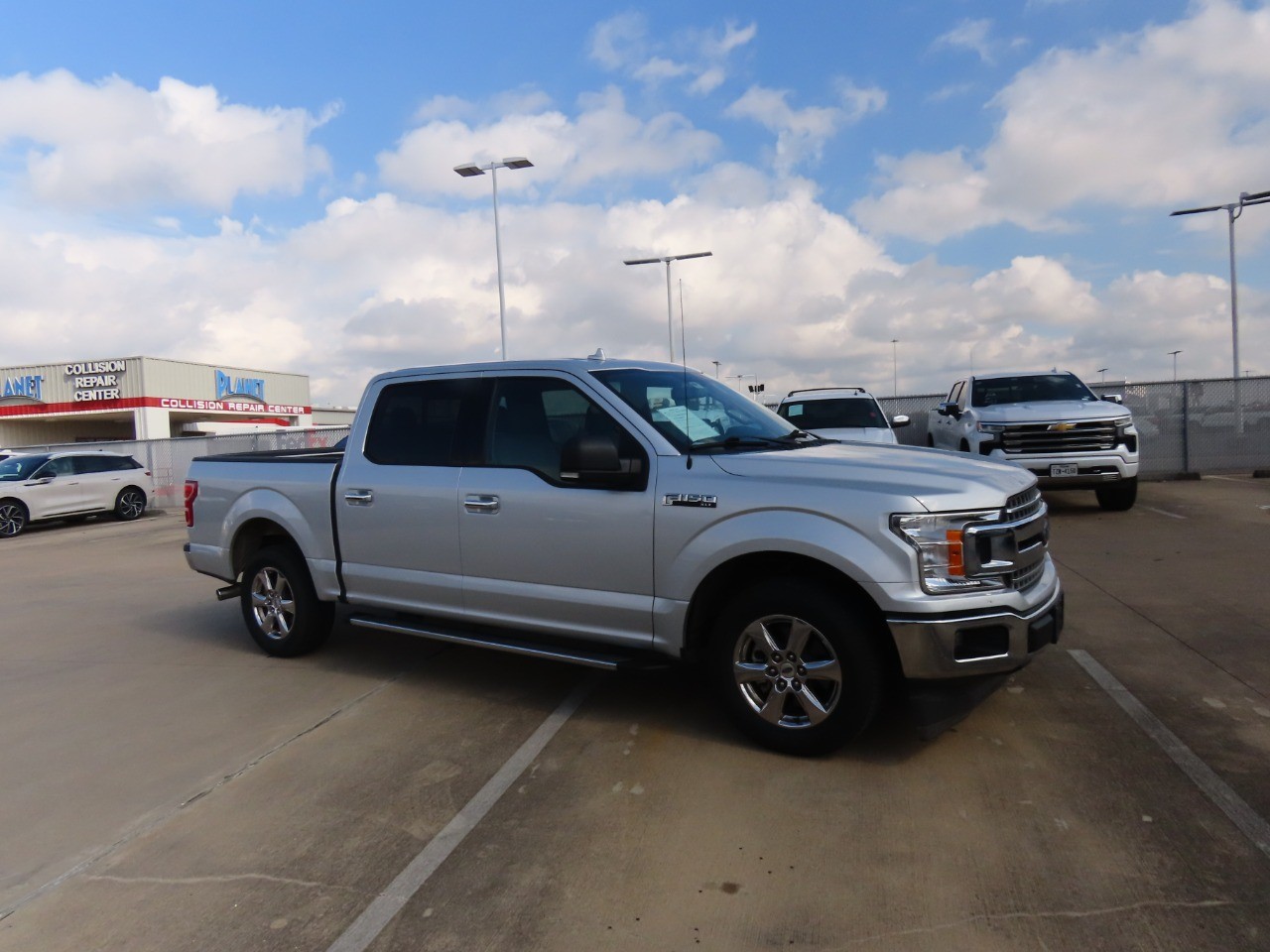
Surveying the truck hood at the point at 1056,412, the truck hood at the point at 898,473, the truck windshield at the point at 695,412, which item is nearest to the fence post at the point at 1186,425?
the truck hood at the point at 1056,412

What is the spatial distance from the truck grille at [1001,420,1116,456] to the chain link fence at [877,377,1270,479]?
565 centimetres

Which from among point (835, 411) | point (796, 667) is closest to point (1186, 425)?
point (835, 411)

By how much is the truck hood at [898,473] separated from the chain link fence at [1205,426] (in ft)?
44.9

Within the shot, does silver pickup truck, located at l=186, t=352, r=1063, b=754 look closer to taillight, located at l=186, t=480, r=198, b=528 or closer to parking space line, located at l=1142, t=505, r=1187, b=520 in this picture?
taillight, located at l=186, t=480, r=198, b=528

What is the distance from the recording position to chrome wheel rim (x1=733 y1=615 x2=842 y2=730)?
4.12 metres

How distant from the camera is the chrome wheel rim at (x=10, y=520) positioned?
55.7ft

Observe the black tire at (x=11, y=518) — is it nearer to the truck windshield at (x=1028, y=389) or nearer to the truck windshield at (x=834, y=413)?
the truck windshield at (x=834, y=413)

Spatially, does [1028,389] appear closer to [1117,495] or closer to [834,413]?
[1117,495]

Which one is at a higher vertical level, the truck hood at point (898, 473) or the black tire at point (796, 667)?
the truck hood at point (898, 473)

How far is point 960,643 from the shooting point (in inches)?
153

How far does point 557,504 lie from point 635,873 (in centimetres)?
202

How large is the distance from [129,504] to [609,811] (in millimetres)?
18814

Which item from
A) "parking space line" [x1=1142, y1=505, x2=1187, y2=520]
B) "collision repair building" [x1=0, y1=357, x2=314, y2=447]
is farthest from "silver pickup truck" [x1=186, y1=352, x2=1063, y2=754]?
"collision repair building" [x1=0, y1=357, x2=314, y2=447]

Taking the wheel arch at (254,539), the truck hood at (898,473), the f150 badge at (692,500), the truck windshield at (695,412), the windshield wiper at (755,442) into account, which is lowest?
the wheel arch at (254,539)
